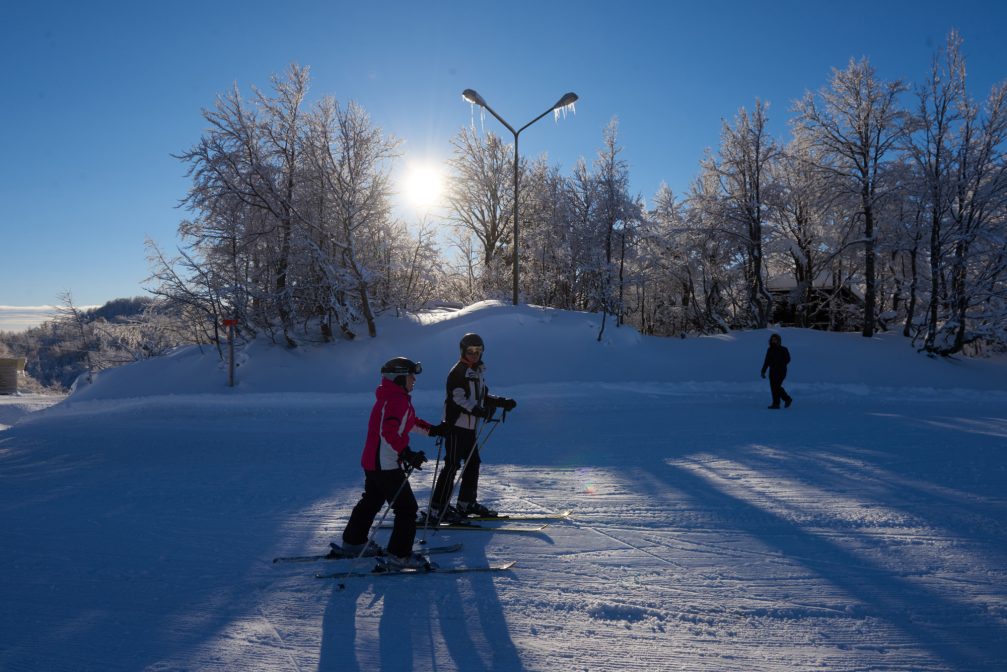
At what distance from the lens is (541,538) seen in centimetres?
512

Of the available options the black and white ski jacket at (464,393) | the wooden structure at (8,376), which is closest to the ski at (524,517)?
the black and white ski jacket at (464,393)

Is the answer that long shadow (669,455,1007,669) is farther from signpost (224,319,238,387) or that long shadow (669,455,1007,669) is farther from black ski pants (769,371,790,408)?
signpost (224,319,238,387)

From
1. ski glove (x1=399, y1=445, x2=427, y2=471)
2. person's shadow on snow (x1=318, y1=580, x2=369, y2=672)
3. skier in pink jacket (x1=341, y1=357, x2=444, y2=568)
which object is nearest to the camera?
person's shadow on snow (x1=318, y1=580, x2=369, y2=672)

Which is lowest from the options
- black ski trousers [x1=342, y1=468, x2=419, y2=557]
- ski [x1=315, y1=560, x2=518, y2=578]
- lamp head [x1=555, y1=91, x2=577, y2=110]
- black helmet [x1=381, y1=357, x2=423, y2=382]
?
ski [x1=315, y1=560, x2=518, y2=578]

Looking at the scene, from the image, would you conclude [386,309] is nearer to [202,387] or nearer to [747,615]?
[202,387]

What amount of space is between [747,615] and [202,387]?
49.1 ft

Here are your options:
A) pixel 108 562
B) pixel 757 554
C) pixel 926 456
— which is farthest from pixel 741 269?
pixel 108 562

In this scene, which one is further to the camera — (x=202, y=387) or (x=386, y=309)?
(x=386, y=309)

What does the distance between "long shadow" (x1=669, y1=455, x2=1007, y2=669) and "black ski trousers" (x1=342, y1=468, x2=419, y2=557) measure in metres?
2.86

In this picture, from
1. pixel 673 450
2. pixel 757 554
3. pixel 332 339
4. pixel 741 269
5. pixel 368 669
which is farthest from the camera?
pixel 741 269

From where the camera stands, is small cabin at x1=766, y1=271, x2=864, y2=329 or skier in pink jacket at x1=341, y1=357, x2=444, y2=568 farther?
small cabin at x1=766, y1=271, x2=864, y2=329

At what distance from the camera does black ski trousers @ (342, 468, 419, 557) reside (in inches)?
177

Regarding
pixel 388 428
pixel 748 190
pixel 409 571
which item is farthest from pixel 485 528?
pixel 748 190

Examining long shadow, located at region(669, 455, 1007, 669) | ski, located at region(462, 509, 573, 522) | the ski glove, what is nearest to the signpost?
ski, located at region(462, 509, 573, 522)
